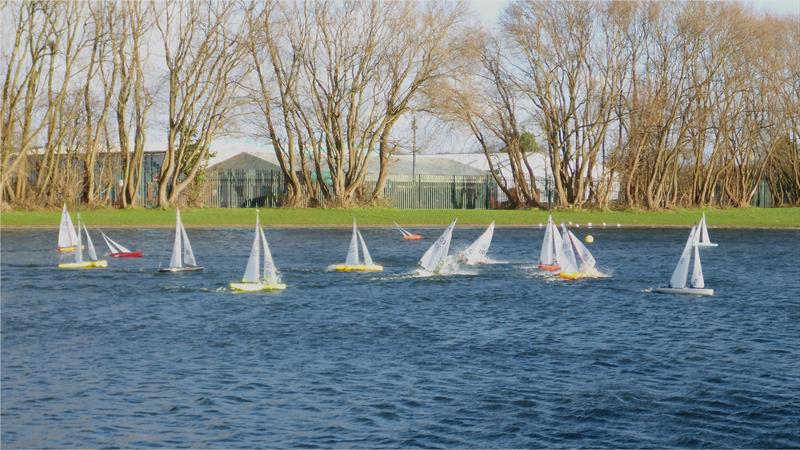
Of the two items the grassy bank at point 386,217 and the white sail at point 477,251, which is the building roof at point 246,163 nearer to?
the grassy bank at point 386,217

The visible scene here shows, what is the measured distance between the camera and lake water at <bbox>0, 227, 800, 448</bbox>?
17703 millimetres

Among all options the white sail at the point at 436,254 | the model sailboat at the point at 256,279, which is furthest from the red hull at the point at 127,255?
the white sail at the point at 436,254

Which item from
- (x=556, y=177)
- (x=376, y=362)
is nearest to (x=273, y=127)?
(x=556, y=177)

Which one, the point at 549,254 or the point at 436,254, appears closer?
the point at 436,254

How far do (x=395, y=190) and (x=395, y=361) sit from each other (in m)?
69.1

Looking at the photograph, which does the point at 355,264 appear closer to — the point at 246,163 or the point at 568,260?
the point at 568,260

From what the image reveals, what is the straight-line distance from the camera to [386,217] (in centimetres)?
7269

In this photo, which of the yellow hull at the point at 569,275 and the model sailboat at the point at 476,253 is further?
the model sailboat at the point at 476,253

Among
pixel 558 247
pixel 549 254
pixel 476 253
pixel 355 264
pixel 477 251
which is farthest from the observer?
pixel 476 253

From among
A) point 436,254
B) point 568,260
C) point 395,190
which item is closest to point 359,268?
point 436,254

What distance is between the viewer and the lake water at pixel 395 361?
58.1ft

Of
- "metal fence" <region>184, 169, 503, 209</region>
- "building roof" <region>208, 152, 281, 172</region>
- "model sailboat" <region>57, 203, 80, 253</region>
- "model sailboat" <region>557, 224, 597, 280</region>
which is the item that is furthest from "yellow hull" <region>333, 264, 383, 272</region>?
"building roof" <region>208, 152, 281, 172</region>

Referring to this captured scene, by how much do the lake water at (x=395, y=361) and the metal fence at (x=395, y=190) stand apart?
43.4 meters

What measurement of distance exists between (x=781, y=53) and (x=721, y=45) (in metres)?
11.3
